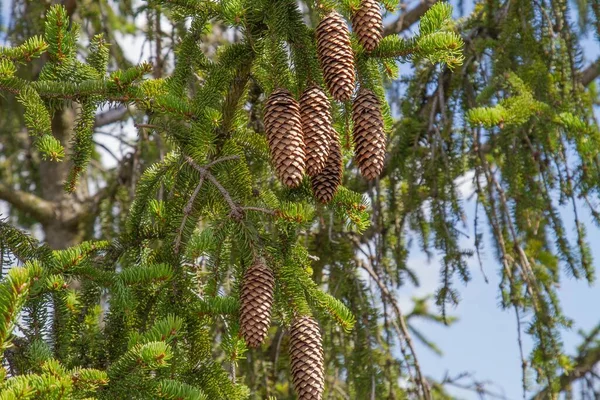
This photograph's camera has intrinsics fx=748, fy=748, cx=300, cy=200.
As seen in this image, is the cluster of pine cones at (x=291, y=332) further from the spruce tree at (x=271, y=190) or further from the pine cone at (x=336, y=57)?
the pine cone at (x=336, y=57)

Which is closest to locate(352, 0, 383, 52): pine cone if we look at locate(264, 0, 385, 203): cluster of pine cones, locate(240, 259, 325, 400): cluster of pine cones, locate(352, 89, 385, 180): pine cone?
locate(264, 0, 385, 203): cluster of pine cones

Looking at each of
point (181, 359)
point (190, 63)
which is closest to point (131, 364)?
point (181, 359)

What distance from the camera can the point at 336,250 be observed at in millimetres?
3023

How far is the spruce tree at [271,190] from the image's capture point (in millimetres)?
1588

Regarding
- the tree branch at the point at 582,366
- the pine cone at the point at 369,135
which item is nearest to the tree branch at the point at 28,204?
the tree branch at the point at 582,366

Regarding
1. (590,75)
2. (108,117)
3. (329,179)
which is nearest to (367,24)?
(329,179)

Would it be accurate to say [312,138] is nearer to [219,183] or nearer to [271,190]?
[219,183]

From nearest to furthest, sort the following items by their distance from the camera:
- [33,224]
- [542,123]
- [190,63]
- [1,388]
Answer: [1,388] < [190,63] < [542,123] < [33,224]

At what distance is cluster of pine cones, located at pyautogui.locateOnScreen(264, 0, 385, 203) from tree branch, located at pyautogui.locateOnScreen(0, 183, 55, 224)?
3230mm

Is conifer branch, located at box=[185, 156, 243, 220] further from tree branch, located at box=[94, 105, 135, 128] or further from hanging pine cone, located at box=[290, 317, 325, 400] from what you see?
tree branch, located at box=[94, 105, 135, 128]

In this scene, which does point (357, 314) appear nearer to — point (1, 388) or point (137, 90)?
point (137, 90)

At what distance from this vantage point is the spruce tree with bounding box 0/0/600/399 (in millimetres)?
1588

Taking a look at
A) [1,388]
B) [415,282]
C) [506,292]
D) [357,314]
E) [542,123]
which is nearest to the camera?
[1,388]

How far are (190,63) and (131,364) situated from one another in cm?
86
